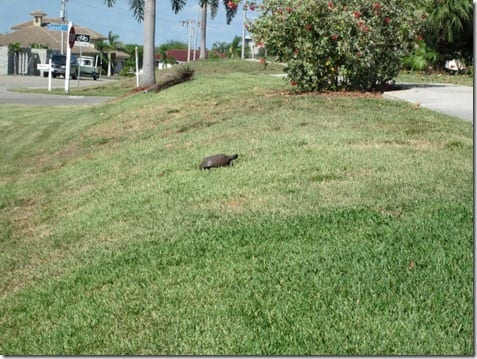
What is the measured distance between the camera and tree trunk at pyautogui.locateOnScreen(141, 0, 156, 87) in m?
22.9

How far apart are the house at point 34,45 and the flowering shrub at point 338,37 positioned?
146 feet

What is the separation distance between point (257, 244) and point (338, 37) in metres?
8.99

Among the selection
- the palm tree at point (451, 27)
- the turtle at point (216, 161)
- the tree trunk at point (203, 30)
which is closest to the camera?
the turtle at point (216, 161)

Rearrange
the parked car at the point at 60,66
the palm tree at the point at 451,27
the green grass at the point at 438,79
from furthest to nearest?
1. the parked car at the point at 60,66
2. the palm tree at the point at 451,27
3. the green grass at the point at 438,79

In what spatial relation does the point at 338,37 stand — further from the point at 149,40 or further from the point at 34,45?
the point at 34,45

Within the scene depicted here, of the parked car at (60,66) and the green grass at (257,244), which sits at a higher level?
the parked car at (60,66)

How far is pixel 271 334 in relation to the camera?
13.2 feet

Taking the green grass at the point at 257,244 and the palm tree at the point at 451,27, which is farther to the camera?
the palm tree at the point at 451,27

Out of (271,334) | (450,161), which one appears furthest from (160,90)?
(271,334)

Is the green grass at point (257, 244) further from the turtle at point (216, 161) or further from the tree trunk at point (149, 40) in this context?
the tree trunk at point (149, 40)

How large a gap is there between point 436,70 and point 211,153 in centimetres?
2440

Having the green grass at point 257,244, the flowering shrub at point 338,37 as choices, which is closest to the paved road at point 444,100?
the flowering shrub at point 338,37

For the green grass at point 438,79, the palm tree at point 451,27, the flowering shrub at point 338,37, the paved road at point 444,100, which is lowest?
the paved road at point 444,100

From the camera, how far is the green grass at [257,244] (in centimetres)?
414
